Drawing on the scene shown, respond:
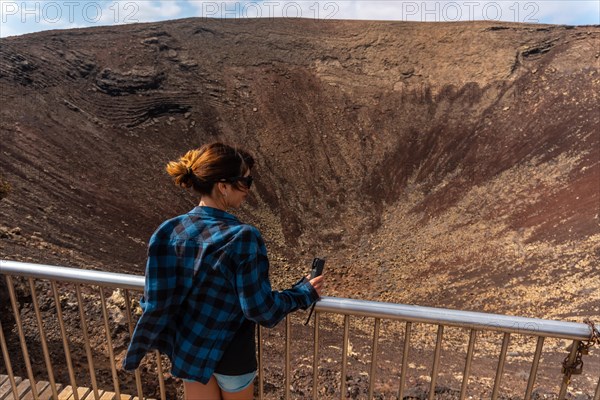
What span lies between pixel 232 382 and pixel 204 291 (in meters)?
0.55

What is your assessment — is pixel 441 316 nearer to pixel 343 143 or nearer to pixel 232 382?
pixel 232 382

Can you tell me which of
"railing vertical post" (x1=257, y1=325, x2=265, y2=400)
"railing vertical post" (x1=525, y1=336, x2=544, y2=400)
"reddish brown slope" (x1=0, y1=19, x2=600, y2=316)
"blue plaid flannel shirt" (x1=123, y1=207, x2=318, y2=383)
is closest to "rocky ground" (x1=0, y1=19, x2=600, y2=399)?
"reddish brown slope" (x1=0, y1=19, x2=600, y2=316)

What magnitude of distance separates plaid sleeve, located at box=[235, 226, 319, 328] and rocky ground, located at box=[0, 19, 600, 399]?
3916mm

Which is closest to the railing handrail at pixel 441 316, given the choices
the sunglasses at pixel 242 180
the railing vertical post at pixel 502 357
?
the railing vertical post at pixel 502 357

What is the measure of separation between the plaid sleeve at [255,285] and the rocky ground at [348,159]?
3916mm

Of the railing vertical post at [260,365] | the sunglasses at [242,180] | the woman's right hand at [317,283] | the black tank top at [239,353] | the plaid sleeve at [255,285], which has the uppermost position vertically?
the sunglasses at [242,180]

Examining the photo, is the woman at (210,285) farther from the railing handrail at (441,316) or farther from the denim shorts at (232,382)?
the railing handrail at (441,316)

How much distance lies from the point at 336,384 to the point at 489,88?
19900 millimetres

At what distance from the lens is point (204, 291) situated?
1925 millimetres

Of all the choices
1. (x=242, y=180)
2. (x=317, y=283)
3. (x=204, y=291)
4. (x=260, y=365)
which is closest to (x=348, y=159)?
(x=260, y=365)

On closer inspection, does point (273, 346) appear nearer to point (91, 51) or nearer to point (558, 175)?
point (558, 175)

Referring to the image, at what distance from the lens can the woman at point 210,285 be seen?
1861 millimetres

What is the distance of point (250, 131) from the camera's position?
19812 mm

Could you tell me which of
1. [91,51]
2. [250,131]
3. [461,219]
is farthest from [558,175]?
[91,51]
